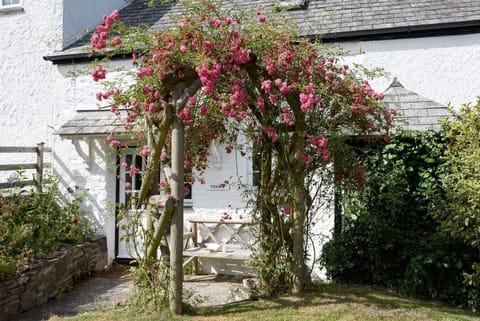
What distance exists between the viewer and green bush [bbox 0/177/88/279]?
6449 mm

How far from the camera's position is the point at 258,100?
5.09 m

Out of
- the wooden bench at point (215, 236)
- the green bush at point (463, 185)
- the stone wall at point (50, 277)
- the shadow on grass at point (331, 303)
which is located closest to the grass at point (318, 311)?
the shadow on grass at point (331, 303)

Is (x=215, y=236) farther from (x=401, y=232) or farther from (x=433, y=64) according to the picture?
(x=433, y=64)

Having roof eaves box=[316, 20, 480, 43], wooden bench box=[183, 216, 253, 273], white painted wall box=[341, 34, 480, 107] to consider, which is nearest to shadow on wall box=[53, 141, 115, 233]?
wooden bench box=[183, 216, 253, 273]

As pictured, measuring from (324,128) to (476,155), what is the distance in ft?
6.15

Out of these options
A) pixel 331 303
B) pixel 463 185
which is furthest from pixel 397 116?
pixel 331 303

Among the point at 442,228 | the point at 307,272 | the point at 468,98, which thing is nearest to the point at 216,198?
the point at 307,272

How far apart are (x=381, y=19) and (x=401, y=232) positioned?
3942 mm

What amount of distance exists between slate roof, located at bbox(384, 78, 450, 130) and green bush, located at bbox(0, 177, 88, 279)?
5.83 m

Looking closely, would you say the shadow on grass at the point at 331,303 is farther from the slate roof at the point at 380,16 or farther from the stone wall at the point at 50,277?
the slate roof at the point at 380,16

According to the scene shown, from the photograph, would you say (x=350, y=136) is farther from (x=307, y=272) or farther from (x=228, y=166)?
(x=228, y=166)

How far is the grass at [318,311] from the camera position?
488cm

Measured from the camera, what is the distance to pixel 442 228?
590 cm

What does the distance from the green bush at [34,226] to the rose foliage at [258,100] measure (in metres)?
2.40
